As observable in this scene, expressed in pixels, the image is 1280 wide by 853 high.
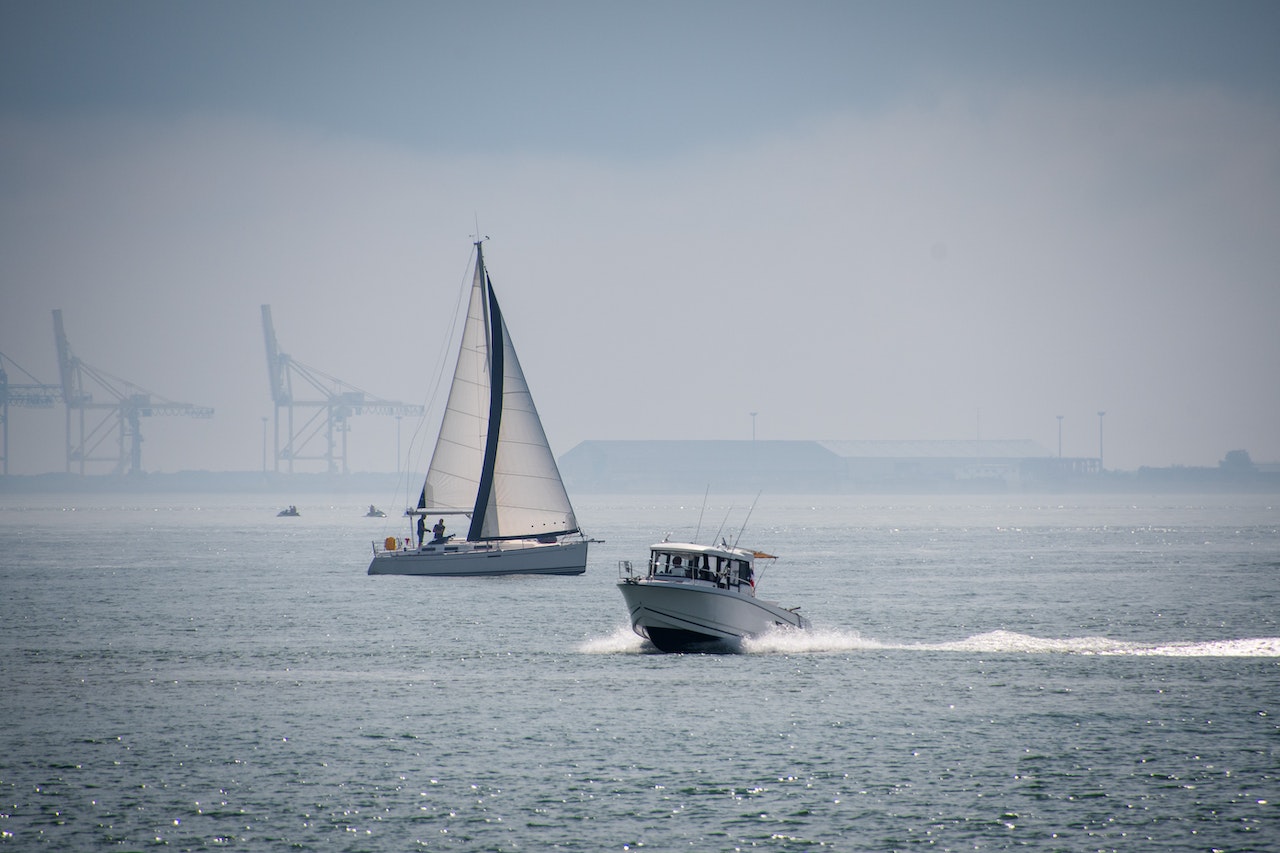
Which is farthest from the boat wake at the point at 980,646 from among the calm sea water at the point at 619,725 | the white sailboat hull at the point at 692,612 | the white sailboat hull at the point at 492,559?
the white sailboat hull at the point at 492,559

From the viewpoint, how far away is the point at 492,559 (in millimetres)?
76375

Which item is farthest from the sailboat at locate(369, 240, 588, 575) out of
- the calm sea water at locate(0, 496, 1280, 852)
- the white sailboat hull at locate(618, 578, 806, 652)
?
the white sailboat hull at locate(618, 578, 806, 652)

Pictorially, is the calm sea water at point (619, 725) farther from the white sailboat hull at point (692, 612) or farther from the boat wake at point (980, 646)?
the white sailboat hull at point (692, 612)

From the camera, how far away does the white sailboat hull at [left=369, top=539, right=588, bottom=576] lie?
76500mm

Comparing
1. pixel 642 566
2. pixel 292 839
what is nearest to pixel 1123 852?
pixel 292 839

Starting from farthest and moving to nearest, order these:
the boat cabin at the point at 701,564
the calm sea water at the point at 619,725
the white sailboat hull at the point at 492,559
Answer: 1. the white sailboat hull at the point at 492,559
2. the boat cabin at the point at 701,564
3. the calm sea water at the point at 619,725

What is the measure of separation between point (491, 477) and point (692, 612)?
32.1 meters

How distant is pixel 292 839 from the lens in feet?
86.0

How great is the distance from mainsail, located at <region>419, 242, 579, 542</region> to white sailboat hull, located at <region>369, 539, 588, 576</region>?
867 mm

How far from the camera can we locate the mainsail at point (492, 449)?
7756 centimetres

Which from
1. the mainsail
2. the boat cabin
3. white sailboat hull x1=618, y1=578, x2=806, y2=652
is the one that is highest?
the mainsail

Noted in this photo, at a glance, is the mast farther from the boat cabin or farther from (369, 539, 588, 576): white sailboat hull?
the boat cabin

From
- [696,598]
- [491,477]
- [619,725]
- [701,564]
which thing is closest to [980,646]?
[701,564]

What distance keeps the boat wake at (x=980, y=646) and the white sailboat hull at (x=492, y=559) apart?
2172 centimetres
